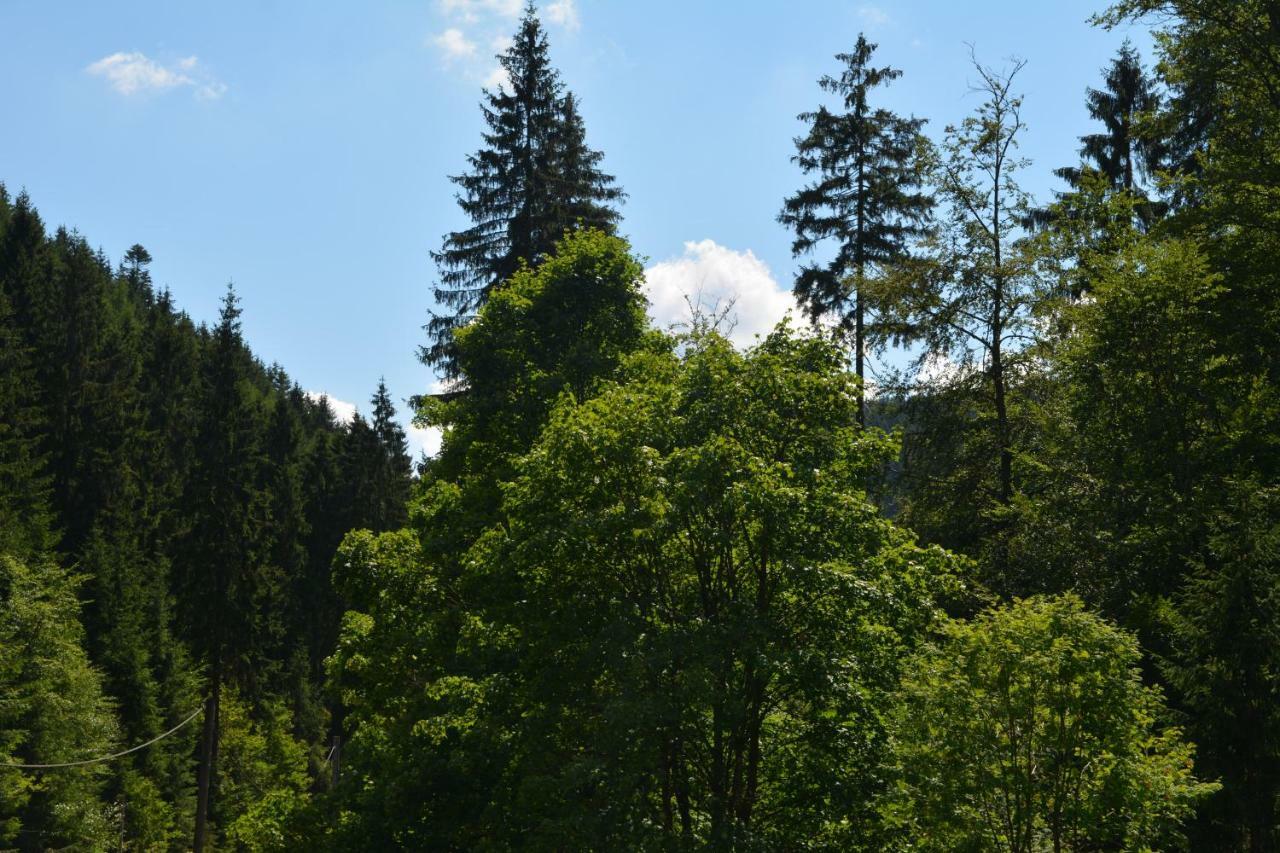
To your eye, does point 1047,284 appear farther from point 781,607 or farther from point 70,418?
point 70,418

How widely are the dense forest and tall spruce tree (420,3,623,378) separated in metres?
0.12

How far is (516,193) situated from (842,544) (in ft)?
70.9

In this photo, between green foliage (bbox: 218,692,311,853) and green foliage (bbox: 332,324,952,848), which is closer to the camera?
green foliage (bbox: 332,324,952,848)

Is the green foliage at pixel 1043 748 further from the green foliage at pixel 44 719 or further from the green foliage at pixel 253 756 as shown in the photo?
the green foliage at pixel 253 756

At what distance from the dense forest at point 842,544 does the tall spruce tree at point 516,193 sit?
0.12 m

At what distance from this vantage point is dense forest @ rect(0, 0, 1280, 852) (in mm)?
12414

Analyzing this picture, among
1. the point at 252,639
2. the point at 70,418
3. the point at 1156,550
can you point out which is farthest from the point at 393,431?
the point at 1156,550

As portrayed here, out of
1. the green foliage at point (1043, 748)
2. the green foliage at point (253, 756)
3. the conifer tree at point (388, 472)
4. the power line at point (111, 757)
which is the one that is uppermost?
the conifer tree at point (388, 472)

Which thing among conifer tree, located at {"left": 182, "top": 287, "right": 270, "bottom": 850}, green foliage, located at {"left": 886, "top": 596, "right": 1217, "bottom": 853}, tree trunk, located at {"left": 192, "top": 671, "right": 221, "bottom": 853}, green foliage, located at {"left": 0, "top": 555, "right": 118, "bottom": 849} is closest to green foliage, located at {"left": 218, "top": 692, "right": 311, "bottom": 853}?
tree trunk, located at {"left": 192, "top": 671, "right": 221, "bottom": 853}

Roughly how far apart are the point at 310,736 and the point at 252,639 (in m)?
23.9

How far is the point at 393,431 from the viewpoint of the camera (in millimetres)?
74125

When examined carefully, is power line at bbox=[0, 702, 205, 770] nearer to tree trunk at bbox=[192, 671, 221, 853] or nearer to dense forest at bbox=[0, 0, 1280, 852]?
dense forest at bbox=[0, 0, 1280, 852]

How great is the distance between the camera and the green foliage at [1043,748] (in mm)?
11352

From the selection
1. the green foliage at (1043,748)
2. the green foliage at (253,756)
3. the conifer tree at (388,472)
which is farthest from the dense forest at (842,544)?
the conifer tree at (388,472)
